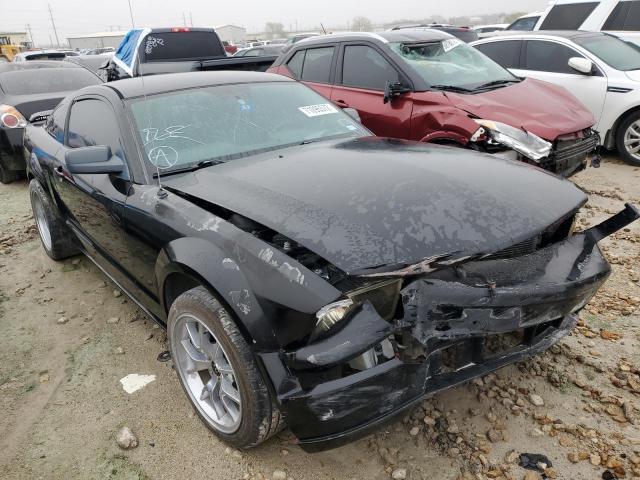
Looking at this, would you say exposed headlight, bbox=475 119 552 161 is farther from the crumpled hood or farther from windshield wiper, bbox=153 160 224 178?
windshield wiper, bbox=153 160 224 178

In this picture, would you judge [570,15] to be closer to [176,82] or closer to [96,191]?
[176,82]

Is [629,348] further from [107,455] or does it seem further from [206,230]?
[107,455]

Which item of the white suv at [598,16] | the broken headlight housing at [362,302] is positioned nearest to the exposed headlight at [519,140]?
the broken headlight housing at [362,302]

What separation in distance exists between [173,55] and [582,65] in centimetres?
638

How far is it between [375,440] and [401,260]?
0.94m

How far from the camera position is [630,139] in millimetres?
5922

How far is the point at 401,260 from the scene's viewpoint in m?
1.76

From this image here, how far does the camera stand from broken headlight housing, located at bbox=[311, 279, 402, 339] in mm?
1715

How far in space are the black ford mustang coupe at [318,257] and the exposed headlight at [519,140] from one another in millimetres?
1582

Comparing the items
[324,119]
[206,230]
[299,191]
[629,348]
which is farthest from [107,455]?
[629,348]

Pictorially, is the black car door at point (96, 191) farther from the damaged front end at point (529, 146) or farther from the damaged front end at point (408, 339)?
the damaged front end at point (529, 146)

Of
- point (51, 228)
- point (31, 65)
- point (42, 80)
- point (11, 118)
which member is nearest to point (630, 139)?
point (51, 228)

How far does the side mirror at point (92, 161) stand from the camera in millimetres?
2547

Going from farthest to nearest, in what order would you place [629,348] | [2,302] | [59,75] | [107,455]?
[59,75] → [2,302] → [629,348] → [107,455]
